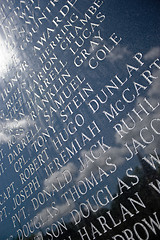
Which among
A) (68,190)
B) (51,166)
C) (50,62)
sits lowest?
(68,190)

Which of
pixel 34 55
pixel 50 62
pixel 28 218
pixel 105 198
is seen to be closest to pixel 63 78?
pixel 50 62

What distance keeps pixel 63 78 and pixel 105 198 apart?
7.37 feet

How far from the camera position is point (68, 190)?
3.89 metres

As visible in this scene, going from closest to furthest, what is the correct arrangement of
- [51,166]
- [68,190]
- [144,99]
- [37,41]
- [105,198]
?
[144,99] < [105,198] < [68,190] < [51,166] < [37,41]

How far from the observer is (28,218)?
4457 mm

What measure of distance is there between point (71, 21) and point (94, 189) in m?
3.03

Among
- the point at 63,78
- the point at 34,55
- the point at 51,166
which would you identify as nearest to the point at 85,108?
the point at 63,78

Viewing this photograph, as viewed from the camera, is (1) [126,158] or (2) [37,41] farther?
(2) [37,41]

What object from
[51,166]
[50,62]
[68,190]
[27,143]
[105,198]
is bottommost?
[105,198]

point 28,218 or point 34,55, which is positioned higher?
point 34,55

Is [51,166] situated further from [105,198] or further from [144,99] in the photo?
[144,99]

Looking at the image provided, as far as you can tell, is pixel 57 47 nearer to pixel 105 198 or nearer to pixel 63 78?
pixel 63 78

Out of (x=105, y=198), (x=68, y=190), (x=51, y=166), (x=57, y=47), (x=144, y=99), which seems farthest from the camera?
(x=57, y=47)

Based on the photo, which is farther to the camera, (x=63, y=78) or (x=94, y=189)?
(x=63, y=78)
